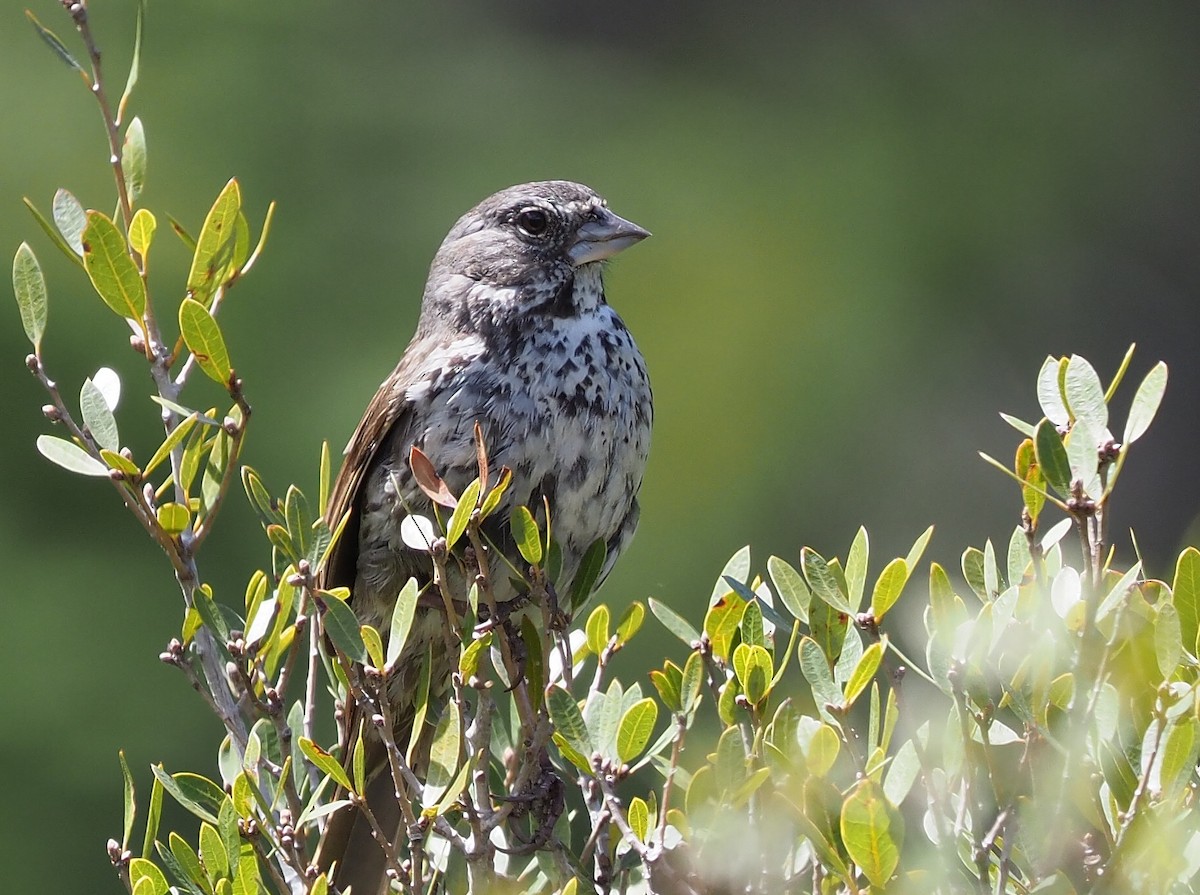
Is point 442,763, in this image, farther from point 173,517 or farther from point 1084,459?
point 1084,459

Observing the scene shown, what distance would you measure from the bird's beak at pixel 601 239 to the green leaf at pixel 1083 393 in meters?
1.29

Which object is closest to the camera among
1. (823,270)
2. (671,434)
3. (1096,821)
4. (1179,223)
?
(1096,821)

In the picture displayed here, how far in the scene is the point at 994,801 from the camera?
1.55 meters

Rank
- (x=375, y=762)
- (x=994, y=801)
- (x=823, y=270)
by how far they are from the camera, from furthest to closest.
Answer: (x=823, y=270), (x=375, y=762), (x=994, y=801)

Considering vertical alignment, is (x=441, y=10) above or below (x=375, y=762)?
above

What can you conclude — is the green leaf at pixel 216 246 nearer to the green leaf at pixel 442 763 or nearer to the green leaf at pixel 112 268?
the green leaf at pixel 112 268

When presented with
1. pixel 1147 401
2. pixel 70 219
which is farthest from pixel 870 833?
pixel 70 219

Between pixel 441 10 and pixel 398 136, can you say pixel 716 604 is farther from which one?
pixel 441 10

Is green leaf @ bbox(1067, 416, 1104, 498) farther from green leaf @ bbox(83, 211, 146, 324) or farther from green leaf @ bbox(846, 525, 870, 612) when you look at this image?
green leaf @ bbox(83, 211, 146, 324)

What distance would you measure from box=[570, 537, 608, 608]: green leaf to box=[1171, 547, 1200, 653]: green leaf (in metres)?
0.69

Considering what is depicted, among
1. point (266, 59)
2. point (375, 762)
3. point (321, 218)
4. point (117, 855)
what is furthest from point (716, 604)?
point (266, 59)

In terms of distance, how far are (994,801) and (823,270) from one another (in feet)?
17.3

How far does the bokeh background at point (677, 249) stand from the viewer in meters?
5.38

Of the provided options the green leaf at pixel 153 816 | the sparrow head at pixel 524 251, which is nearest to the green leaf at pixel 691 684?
the green leaf at pixel 153 816
